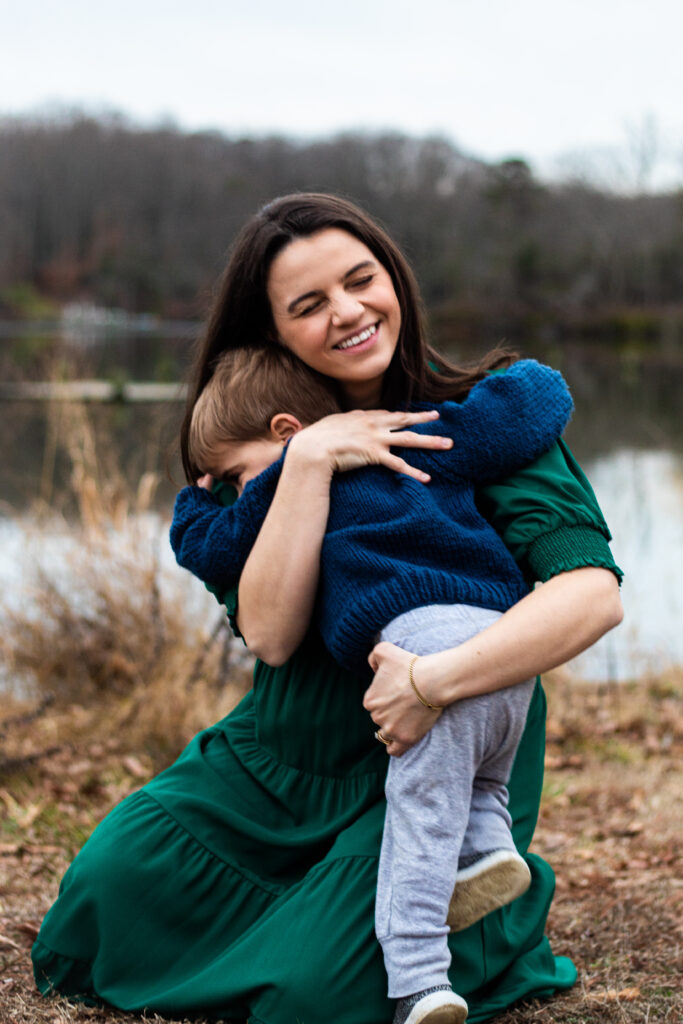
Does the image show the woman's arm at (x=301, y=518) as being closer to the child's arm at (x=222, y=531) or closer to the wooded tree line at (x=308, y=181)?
the child's arm at (x=222, y=531)

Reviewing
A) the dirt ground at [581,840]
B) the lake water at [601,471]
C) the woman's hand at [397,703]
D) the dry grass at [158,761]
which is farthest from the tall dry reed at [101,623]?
the woman's hand at [397,703]

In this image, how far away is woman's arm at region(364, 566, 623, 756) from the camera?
6.07ft

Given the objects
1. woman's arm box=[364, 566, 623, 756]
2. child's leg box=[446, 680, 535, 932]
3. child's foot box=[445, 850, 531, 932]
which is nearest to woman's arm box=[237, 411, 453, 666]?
woman's arm box=[364, 566, 623, 756]

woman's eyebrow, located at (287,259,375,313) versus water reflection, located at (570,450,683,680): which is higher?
woman's eyebrow, located at (287,259,375,313)

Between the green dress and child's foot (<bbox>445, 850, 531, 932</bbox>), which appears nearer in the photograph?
child's foot (<bbox>445, 850, 531, 932</bbox>)

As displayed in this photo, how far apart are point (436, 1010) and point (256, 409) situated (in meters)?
1.20

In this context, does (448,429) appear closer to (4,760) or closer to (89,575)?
(4,760)

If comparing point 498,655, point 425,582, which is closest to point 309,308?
point 425,582

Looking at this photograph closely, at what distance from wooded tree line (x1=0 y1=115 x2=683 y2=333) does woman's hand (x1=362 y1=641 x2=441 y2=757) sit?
46.9 meters

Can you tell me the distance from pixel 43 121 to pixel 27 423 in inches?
3679

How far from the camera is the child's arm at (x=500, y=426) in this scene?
2.07 m

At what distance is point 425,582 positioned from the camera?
195cm

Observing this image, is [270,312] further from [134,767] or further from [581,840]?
[134,767]

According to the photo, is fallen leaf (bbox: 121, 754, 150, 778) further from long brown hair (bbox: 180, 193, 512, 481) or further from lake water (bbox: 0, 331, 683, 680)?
long brown hair (bbox: 180, 193, 512, 481)
